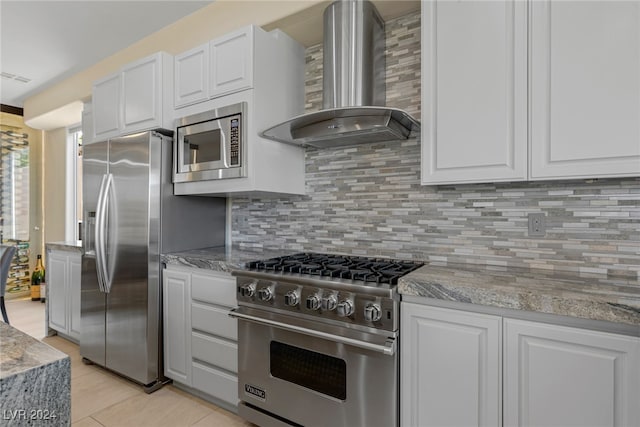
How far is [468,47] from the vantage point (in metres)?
1.66

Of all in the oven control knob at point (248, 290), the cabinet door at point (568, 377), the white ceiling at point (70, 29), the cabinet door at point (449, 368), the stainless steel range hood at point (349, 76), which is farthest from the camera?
the white ceiling at point (70, 29)

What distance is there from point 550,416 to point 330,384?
874mm

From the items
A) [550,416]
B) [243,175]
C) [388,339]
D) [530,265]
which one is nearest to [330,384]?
[388,339]

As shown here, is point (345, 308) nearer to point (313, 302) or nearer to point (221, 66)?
point (313, 302)

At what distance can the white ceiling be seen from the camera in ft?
8.94

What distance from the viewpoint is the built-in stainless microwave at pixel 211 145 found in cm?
223

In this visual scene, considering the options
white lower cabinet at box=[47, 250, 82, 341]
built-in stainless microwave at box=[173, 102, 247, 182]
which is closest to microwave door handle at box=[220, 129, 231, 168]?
built-in stainless microwave at box=[173, 102, 247, 182]

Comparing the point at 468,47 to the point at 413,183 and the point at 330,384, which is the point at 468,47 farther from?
the point at 330,384

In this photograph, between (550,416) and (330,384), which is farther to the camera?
(330,384)

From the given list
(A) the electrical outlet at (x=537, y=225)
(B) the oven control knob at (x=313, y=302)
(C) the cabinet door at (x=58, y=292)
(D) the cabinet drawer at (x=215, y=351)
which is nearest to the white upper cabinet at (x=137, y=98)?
(C) the cabinet door at (x=58, y=292)

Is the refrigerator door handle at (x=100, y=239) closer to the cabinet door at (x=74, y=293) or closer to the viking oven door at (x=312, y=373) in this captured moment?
the cabinet door at (x=74, y=293)

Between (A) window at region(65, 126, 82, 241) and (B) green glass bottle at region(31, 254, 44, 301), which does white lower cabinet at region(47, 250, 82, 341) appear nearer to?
(A) window at region(65, 126, 82, 241)

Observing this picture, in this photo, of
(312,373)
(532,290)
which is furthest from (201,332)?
(532,290)

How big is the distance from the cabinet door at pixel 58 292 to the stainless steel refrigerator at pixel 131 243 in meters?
0.74
